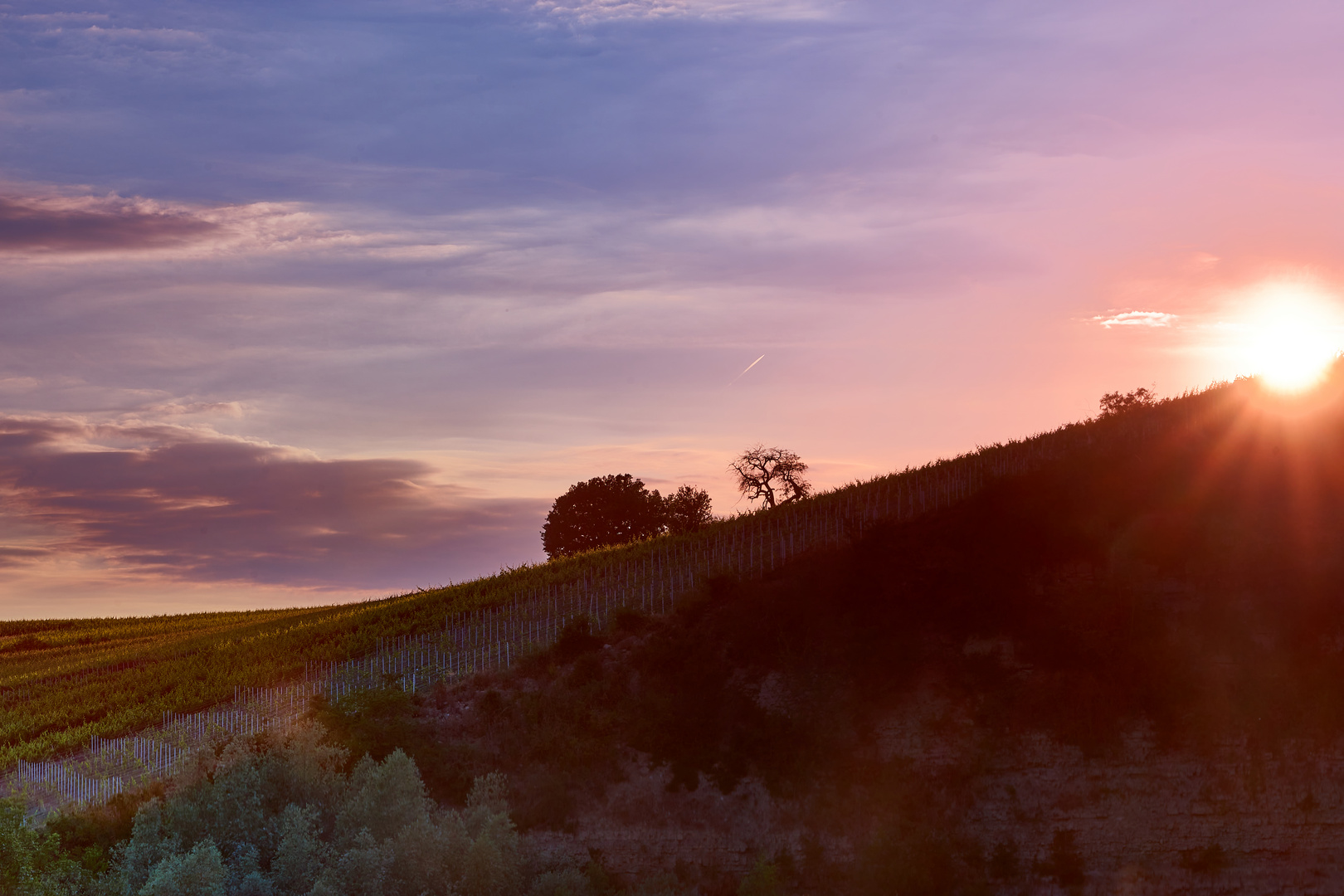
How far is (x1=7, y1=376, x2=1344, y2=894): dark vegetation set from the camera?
92.9ft

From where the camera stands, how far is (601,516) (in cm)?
8888

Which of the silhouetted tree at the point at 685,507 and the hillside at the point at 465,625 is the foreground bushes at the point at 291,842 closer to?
the hillside at the point at 465,625

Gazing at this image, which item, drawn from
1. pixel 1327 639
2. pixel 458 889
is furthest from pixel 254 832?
pixel 1327 639

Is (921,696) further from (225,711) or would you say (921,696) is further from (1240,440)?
(225,711)

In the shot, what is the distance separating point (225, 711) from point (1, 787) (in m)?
7.80

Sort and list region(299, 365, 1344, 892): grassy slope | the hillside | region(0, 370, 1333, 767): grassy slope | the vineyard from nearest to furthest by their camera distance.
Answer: region(299, 365, 1344, 892): grassy slope
the vineyard
the hillside
region(0, 370, 1333, 767): grassy slope

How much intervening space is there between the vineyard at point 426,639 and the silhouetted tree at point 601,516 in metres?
33.1

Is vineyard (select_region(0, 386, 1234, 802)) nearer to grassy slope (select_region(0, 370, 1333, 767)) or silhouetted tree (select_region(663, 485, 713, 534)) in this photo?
grassy slope (select_region(0, 370, 1333, 767))

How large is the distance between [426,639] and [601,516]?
4394 centimetres

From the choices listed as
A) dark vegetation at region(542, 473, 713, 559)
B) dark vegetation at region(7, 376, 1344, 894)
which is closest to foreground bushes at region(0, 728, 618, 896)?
dark vegetation at region(7, 376, 1344, 894)

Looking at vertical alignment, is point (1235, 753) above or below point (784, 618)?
below

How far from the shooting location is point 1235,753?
28.0 metres

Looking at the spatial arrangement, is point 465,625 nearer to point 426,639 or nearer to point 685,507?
point 426,639

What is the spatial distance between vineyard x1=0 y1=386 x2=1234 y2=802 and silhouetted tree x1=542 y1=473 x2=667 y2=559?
109ft
